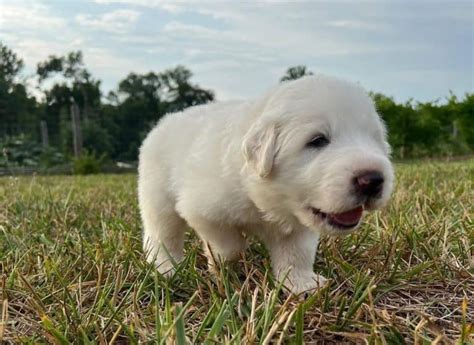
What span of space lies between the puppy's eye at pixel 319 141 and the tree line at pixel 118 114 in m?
5.38

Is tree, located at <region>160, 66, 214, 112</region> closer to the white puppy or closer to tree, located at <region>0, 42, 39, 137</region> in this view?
tree, located at <region>0, 42, 39, 137</region>

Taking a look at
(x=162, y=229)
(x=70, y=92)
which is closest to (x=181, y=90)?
(x=70, y=92)

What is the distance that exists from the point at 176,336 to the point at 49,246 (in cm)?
156

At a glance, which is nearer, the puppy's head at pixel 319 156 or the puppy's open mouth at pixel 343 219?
the puppy's head at pixel 319 156

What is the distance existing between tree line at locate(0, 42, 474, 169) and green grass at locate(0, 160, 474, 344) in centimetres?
455

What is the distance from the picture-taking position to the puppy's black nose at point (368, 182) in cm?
190

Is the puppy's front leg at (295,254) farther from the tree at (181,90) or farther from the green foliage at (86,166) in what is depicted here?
the tree at (181,90)

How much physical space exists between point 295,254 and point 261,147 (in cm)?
52

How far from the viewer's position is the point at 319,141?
2.07 m

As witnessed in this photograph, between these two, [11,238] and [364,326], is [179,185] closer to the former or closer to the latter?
[11,238]

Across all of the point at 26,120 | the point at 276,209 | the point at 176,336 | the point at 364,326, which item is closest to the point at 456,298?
the point at 364,326

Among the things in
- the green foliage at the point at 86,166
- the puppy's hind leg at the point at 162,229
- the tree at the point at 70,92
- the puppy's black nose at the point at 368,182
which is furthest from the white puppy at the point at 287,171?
the tree at the point at 70,92

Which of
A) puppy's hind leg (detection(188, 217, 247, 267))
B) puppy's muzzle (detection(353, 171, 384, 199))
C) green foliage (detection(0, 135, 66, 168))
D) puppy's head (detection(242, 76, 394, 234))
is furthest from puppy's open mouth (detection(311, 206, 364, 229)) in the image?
green foliage (detection(0, 135, 66, 168))

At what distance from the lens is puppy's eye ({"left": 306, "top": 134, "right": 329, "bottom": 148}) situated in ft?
6.77
